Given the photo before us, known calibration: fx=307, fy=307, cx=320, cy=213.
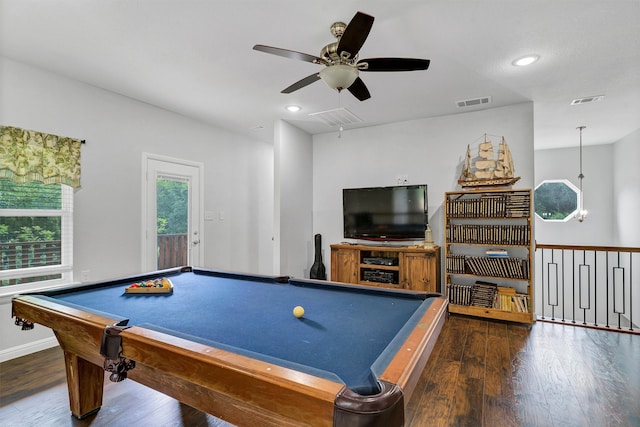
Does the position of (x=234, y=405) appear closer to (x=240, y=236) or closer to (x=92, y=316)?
(x=92, y=316)

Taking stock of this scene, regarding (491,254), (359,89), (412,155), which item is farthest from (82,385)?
(412,155)

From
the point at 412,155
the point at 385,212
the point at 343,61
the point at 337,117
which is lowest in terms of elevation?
the point at 385,212

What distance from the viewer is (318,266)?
15.7 feet

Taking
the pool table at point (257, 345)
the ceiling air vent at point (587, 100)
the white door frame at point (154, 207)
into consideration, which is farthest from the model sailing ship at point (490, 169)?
the white door frame at point (154, 207)

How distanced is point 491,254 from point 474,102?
1843mm

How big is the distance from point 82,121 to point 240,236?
2561mm

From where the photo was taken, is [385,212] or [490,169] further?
[385,212]

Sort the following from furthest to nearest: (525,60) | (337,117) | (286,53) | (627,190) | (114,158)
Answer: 1. (627,190)
2. (337,117)
3. (114,158)
4. (525,60)
5. (286,53)

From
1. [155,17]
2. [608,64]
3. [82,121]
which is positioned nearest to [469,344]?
[608,64]

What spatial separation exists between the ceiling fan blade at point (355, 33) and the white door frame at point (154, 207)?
9.62ft

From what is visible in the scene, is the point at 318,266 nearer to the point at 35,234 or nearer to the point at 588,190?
→ the point at 35,234

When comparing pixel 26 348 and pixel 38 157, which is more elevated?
pixel 38 157

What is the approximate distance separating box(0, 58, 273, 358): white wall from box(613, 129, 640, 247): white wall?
20.1 ft

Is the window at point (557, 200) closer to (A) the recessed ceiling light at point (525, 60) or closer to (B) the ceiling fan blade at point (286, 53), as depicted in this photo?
(A) the recessed ceiling light at point (525, 60)
